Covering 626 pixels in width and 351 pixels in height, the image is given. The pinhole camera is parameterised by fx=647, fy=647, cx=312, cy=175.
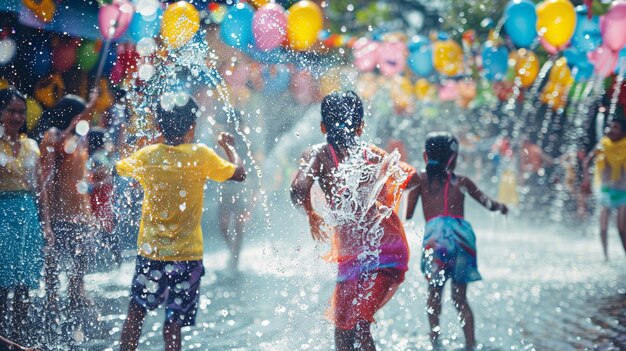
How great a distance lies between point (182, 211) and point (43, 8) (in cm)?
443

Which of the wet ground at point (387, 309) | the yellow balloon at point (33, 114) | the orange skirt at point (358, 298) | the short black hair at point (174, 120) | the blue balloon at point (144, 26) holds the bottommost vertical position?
the wet ground at point (387, 309)

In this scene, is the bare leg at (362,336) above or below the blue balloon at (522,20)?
below

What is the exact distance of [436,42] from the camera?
9.11 m

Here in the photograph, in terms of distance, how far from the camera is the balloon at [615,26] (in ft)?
20.4

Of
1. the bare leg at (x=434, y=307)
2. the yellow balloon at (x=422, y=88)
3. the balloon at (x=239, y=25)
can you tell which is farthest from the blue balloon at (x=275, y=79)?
the bare leg at (x=434, y=307)

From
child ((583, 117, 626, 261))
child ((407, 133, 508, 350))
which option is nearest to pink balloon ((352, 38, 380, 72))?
child ((583, 117, 626, 261))

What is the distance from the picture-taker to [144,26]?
631cm

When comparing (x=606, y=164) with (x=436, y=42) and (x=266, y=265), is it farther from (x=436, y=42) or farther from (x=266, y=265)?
(x=266, y=265)

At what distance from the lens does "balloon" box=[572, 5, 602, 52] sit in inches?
267

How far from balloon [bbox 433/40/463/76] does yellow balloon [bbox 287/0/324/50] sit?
227 centimetres

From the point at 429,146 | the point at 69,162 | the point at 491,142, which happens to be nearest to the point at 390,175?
the point at 429,146

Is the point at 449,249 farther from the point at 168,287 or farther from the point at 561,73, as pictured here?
the point at 561,73

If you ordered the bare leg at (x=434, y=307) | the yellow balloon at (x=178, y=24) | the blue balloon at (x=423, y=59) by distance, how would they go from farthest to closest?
1. the blue balloon at (x=423, y=59)
2. the yellow balloon at (x=178, y=24)
3. the bare leg at (x=434, y=307)

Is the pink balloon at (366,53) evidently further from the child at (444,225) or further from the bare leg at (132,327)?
the bare leg at (132,327)
